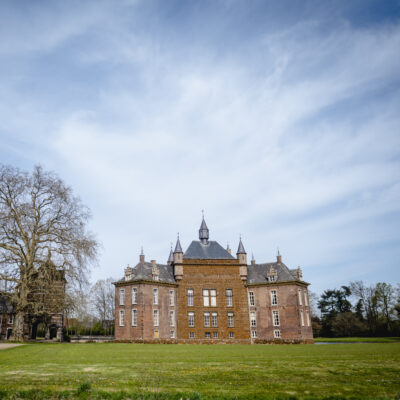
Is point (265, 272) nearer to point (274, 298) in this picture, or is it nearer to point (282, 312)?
point (274, 298)

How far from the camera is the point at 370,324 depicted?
75.0 m

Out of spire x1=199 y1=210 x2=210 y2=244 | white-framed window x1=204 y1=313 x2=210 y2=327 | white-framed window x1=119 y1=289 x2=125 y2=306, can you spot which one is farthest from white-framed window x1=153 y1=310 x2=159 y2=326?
spire x1=199 y1=210 x2=210 y2=244

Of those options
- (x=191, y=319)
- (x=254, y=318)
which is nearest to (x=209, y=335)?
(x=191, y=319)

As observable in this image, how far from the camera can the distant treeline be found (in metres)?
70.1

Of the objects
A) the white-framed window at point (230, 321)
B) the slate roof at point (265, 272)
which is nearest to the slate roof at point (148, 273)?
the white-framed window at point (230, 321)

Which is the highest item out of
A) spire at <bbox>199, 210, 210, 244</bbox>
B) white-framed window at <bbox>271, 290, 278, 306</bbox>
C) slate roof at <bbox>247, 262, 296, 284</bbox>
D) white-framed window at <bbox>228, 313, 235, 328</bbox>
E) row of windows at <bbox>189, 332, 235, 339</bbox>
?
spire at <bbox>199, 210, 210, 244</bbox>

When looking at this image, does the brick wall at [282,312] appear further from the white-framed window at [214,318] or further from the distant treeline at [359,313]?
the distant treeline at [359,313]

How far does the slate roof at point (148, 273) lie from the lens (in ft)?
162

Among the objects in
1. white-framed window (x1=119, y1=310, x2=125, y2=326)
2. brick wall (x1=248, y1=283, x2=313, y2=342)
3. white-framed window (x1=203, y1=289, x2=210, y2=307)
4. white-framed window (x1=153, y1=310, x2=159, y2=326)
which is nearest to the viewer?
white-framed window (x1=153, y1=310, x2=159, y2=326)

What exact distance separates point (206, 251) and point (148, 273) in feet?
30.8

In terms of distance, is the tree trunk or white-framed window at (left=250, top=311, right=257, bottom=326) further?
white-framed window at (left=250, top=311, right=257, bottom=326)

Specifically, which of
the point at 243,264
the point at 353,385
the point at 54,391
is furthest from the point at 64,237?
the point at 353,385

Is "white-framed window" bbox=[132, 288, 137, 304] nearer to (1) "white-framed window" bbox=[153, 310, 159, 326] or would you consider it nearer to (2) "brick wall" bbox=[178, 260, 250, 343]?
(1) "white-framed window" bbox=[153, 310, 159, 326]

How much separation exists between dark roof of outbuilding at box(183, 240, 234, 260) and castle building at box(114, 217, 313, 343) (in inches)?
5.8
